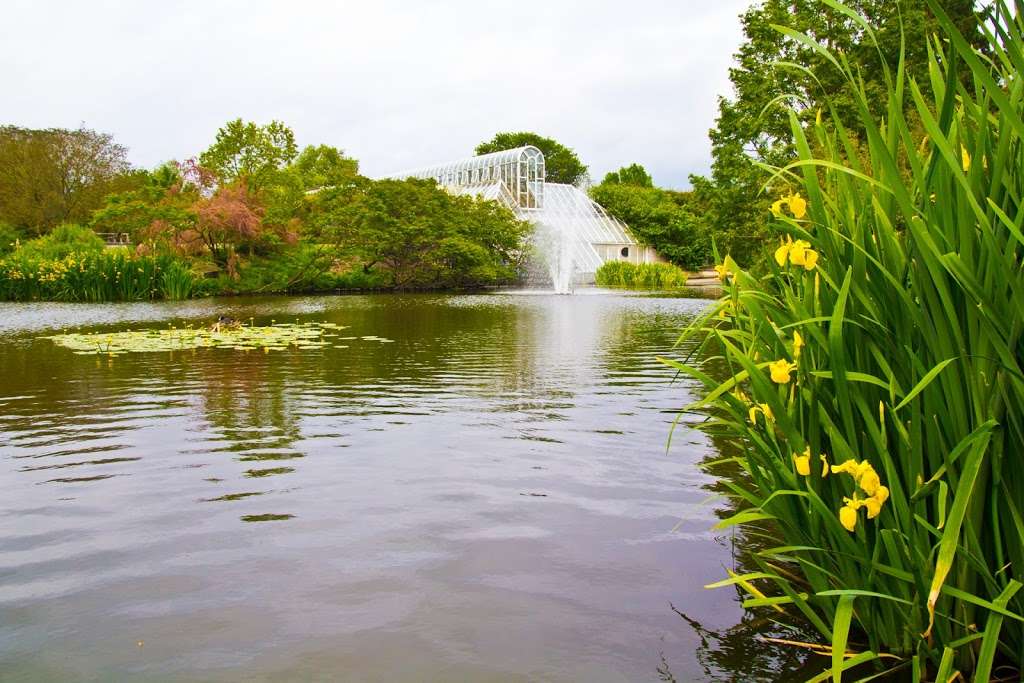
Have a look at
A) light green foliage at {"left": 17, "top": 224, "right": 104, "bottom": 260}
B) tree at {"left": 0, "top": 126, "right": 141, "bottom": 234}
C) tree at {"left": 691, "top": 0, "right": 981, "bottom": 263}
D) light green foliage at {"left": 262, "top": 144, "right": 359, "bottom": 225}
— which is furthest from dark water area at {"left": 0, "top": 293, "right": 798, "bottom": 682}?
tree at {"left": 0, "top": 126, "right": 141, "bottom": 234}

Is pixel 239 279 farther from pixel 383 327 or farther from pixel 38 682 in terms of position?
pixel 38 682

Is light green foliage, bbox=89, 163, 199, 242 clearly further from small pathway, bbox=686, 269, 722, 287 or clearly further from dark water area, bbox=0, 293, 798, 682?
small pathway, bbox=686, 269, 722, 287

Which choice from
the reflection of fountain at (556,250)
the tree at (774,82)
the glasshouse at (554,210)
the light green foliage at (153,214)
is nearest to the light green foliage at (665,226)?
the glasshouse at (554,210)

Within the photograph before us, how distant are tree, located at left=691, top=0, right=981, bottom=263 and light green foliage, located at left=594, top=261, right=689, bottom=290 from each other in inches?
521

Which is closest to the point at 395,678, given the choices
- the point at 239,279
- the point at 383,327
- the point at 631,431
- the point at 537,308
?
the point at 631,431

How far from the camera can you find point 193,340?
47.6 feet

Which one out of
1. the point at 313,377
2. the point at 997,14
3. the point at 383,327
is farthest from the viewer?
the point at 383,327

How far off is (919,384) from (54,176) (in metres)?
53.7

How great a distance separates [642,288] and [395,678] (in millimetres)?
36807

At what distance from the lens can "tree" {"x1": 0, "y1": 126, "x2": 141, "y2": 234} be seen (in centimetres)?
4544

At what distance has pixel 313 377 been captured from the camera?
10.7m

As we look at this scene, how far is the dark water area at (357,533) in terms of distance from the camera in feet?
10.7

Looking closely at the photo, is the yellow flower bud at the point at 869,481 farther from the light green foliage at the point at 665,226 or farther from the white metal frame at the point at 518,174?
the light green foliage at the point at 665,226

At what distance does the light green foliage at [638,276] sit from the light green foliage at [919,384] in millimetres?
37581
